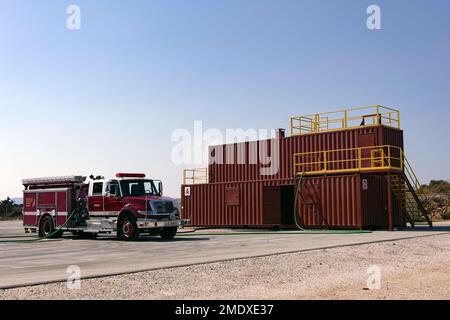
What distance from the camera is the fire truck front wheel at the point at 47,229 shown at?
2403 centimetres

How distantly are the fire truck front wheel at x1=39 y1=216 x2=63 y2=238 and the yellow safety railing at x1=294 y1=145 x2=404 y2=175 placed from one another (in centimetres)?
1425

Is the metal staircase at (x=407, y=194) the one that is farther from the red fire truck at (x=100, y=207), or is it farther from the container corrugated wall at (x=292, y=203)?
the red fire truck at (x=100, y=207)

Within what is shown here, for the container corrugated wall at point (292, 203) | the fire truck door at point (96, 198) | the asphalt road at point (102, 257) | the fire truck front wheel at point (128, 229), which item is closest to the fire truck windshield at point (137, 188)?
the fire truck front wheel at point (128, 229)

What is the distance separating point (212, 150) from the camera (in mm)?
37750

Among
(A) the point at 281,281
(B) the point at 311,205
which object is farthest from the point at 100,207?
(B) the point at 311,205

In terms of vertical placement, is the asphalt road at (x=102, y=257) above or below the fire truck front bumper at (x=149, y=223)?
below

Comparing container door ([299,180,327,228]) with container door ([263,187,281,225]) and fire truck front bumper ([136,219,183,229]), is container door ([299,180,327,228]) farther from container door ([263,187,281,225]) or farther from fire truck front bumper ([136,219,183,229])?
fire truck front bumper ([136,219,183,229])

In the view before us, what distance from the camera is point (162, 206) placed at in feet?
68.9

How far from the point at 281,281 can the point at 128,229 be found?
11190 millimetres

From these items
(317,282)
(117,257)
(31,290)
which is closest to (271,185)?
(117,257)

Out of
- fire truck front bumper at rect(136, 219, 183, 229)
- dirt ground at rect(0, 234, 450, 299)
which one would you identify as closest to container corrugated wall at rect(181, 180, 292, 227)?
fire truck front bumper at rect(136, 219, 183, 229)

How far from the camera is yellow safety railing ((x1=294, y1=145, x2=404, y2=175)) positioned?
28.4 m

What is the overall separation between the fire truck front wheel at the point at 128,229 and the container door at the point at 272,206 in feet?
42.4
